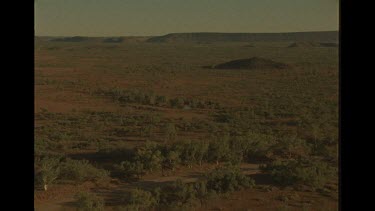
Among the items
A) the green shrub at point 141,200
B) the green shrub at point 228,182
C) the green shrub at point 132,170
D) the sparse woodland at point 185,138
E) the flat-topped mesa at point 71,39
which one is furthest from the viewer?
the flat-topped mesa at point 71,39

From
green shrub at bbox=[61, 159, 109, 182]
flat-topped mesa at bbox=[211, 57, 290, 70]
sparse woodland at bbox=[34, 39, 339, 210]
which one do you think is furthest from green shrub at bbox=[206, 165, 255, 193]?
flat-topped mesa at bbox=[211, 57, 290, 70]

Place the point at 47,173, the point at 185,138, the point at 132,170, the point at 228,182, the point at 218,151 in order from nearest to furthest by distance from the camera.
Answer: the point at 228,182 → the point at 47,173 → the point at 132,170 → the point at 218,151 → the point at 185,138

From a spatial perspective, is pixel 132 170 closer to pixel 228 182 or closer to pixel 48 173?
pixel 48 173

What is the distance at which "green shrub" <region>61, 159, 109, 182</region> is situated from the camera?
8.47 meters

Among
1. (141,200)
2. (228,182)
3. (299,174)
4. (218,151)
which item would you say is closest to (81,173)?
(141,200)

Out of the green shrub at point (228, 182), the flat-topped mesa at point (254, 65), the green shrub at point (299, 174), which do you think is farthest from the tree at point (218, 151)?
the flat-topped mesa at point (254, 65)

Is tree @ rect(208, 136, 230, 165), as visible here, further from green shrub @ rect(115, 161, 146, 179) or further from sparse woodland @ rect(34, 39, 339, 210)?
green shrub @ rect(115, 161, 146, 179)

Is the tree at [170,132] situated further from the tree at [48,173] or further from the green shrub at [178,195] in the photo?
the green shrub at [178,195]

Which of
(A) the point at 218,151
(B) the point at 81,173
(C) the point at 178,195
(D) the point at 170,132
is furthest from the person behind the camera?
(D) the point at 170,132

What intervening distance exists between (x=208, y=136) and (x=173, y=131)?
3.11 ft

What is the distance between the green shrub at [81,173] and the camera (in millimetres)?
8469

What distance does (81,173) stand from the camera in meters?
8.45
